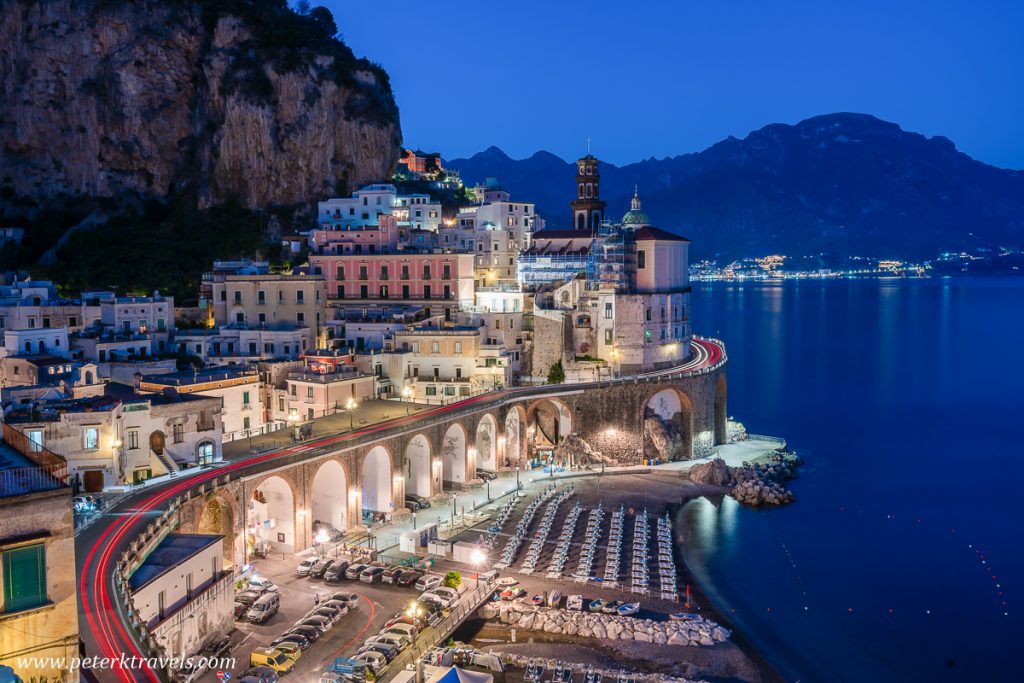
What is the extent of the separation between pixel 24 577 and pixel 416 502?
26297mm

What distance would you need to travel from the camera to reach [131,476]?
31.9 m

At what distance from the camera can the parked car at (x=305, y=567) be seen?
102 feet

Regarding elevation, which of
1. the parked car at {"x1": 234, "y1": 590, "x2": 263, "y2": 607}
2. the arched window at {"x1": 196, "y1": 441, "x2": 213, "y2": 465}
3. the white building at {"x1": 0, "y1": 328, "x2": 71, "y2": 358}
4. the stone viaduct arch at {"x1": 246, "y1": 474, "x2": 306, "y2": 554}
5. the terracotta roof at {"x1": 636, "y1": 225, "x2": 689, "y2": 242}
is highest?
the terracotta roof at {"x1": 636, "y1": 225, "x2": 689, "y2": 242}

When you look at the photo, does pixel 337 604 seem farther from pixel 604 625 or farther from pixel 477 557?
pixel 604 625

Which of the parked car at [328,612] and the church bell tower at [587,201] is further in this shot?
the church bell tower at [587,201]

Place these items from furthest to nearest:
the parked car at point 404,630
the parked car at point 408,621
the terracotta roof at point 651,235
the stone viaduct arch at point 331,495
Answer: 1. the terracotta roof at point 651,235
2. the stone viaduct arch at point 331,495
3. the parked car at point 408,621
4. the parked car at point 404,630

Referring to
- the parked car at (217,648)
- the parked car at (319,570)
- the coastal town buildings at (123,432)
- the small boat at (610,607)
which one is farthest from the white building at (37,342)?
the small boat at (610,607)

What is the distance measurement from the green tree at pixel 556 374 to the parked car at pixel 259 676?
3328 cm

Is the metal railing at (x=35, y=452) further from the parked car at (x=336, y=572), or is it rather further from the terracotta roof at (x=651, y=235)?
the terracotta roof at (x=651, y=235)

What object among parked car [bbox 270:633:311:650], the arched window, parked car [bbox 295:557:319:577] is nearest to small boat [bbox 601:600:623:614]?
parked car [bbox 270:633:311:650]

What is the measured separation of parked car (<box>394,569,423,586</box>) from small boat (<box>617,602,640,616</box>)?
7314 millimetres

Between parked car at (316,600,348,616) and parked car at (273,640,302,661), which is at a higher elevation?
parked car at (316,600,348,616)

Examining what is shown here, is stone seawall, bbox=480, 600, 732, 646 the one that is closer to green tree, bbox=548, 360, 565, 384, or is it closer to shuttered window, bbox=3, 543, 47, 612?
shuttered window, bbox=3, 543, 47, 612

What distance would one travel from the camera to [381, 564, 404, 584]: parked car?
100ft
